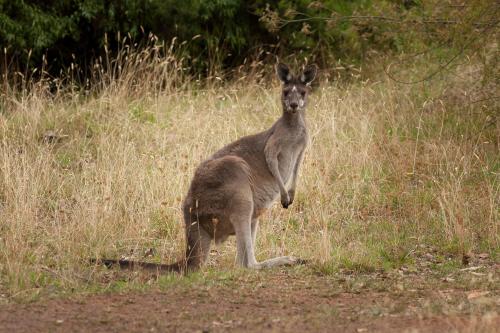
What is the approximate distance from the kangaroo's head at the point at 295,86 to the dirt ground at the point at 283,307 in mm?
1676

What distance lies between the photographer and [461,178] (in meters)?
9.52

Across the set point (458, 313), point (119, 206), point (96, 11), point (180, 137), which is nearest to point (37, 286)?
point (119, 206)

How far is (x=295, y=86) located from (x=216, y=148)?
8.37 ft

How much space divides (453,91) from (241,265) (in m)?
6.22

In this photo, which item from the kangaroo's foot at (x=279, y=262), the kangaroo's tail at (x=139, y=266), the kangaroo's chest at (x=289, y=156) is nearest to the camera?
the kangaroo's tail at (x=139, y=266)

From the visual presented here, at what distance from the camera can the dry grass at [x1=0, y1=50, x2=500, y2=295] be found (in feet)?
26.9

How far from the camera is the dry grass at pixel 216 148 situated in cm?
820

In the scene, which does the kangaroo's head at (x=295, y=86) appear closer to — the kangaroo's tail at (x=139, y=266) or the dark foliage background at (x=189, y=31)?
the kangaroo's tail at (x=139, y=266)

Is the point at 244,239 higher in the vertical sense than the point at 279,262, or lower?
higher

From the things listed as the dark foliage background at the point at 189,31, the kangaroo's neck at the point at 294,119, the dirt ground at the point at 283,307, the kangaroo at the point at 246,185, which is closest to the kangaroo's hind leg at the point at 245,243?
the kangaroo at the point at 246,185

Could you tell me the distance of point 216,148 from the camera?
10.6m

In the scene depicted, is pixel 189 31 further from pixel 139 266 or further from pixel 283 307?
pixel 283 307

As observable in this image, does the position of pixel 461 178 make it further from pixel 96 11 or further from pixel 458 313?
pixel 96 11

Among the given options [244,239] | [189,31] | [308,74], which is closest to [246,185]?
[244,239]
